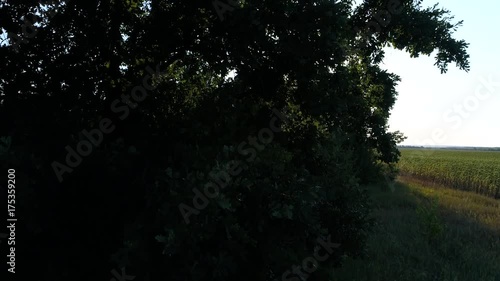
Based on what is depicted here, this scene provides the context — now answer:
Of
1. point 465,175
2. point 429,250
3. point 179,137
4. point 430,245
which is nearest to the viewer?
point 179,137

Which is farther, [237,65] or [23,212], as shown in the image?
[237,65]

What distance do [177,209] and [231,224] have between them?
62 cm

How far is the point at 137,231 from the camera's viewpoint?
4602 mm

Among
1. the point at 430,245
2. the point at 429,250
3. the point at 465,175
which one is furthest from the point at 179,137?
the point at 465,175

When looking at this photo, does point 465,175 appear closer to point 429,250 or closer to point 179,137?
point 429,250

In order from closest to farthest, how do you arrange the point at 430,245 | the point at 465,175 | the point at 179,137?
the point at 179,137 < the point at 430,245 < the point at 465,175

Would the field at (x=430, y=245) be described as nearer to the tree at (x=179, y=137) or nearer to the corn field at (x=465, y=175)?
the tree at (x=179, y=137)

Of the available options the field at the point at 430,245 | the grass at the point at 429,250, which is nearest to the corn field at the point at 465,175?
the field at the point at 430,245

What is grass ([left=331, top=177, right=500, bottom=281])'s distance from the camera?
29.7 ft

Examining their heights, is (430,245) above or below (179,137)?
below

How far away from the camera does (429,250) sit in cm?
1095

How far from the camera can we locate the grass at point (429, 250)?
905cm

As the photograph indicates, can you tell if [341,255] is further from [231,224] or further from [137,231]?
[137,231]

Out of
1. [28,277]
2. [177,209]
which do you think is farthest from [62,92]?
[177,209]
